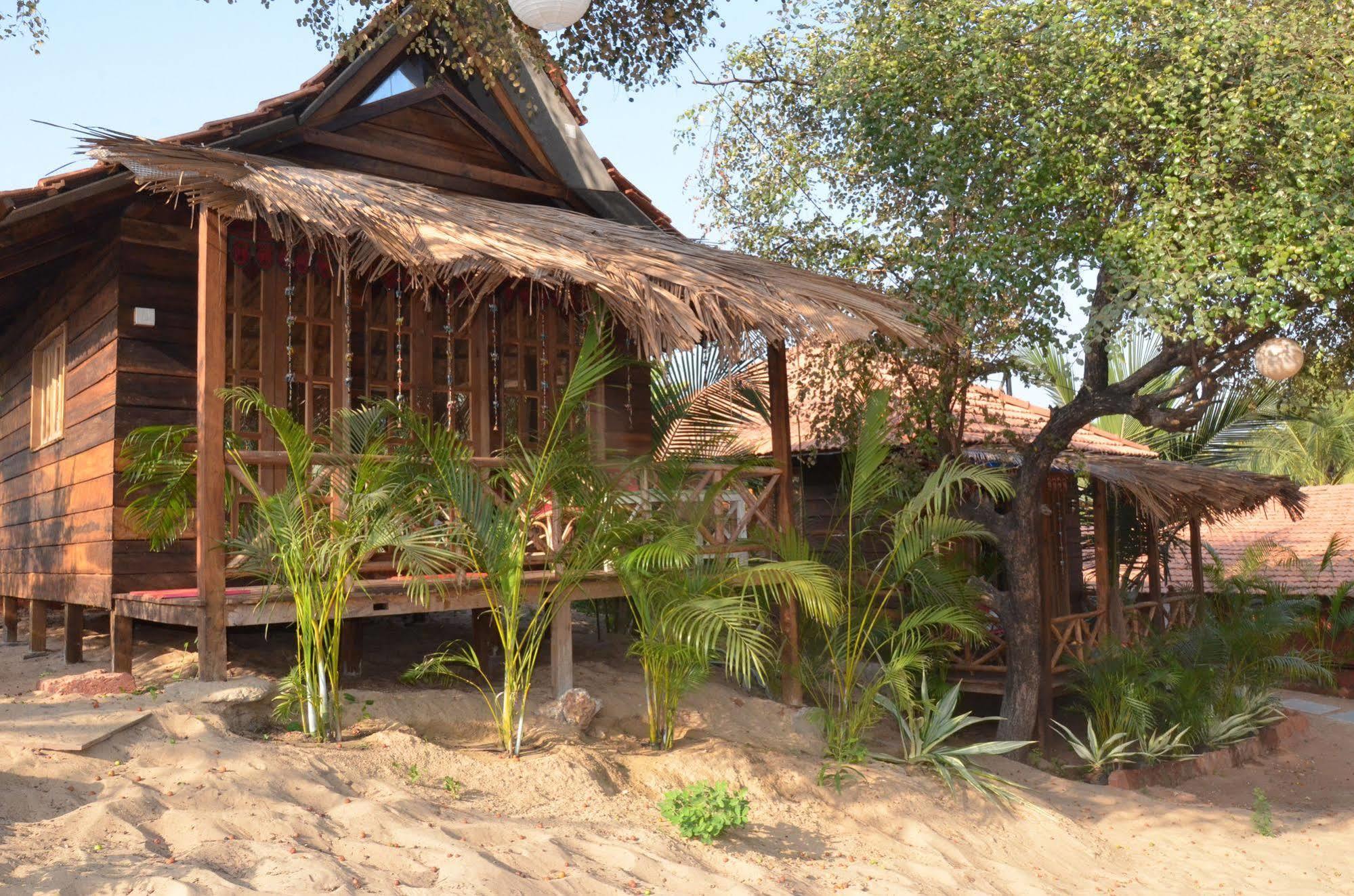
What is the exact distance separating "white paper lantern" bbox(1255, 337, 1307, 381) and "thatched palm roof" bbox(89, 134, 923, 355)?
2.57m

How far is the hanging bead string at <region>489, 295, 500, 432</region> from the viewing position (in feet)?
27.7

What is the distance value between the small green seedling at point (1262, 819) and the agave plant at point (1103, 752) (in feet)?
3.73

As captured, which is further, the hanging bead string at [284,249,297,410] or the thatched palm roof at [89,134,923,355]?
the hanging bead string at [284,249,297,410]

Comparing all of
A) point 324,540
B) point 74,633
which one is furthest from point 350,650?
point 74,633

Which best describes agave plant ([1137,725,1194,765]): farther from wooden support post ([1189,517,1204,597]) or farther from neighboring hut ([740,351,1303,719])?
wooden support post ([1189,517,1204,597])

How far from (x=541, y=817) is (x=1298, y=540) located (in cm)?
1778

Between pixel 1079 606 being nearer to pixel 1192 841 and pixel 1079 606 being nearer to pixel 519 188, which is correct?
pixel 1192 841

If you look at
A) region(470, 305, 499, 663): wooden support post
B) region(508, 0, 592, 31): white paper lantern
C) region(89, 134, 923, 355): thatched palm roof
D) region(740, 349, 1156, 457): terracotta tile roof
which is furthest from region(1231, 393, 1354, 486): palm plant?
region(508, 0, 592, 31): white paper lantern

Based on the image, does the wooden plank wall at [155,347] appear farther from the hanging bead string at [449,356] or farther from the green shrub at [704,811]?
the green shrub at [704,811]

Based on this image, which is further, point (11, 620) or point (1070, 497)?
point (1070, 497)

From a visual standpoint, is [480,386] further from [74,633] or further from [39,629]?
[39,629]

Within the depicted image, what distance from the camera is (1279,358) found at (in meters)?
7.87

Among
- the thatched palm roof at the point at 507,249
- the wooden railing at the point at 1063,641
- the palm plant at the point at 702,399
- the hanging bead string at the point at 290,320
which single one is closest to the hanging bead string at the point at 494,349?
the thatched palm roof at the point at 507,249

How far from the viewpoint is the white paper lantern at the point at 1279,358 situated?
7.84 m
